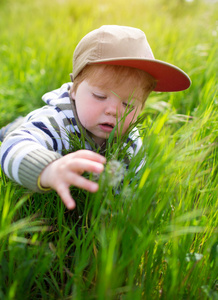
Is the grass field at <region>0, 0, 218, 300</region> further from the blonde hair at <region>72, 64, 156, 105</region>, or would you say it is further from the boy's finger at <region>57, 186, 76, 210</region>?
the blonde hair at <region>72, 64, 156, 105</region>

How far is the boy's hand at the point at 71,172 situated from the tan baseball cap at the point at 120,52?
0.59 m

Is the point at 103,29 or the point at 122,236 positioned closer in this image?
the point at 122,236

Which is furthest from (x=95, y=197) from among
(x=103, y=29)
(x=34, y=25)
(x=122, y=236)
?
(x=34, y=25)

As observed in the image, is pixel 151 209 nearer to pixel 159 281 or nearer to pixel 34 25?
pixel 159 281

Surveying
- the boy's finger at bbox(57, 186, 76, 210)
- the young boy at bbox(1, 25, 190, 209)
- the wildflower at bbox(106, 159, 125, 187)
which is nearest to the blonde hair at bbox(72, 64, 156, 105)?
the young boy at bbox(1, 25, 190, 209)

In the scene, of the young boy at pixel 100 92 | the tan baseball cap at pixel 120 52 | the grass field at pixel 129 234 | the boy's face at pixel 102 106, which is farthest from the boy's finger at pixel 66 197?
the tan baseball cap at pixel 120 52

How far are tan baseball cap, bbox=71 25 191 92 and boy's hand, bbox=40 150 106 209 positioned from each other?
59 cm

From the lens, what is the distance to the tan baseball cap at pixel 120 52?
4.92 ft

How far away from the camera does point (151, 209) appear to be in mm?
1069

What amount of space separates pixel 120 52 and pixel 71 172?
79 centimetres

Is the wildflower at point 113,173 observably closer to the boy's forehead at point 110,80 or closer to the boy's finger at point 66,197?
the boy's finger at point 66,197

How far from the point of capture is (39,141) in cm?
143

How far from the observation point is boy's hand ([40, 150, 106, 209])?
95 cm

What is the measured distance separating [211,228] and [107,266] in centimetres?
62
